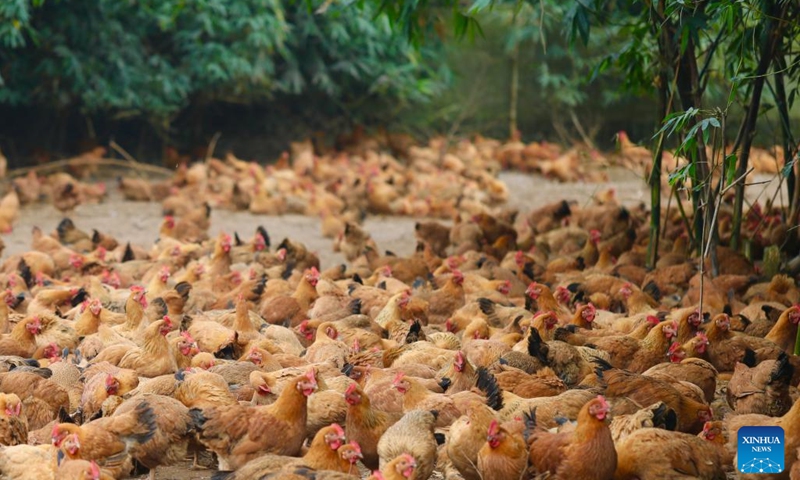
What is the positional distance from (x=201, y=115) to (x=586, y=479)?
15460 mm

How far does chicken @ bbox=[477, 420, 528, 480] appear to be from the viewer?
4770mm

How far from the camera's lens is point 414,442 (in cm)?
495

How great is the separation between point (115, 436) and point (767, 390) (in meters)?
3.63

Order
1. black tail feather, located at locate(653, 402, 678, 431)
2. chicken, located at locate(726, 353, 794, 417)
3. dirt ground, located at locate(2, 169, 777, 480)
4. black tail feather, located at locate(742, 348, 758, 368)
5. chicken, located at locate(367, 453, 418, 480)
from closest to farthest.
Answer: chicken, located at locate(367, 453, 418, 480)
black tail feather, located at locate(653, 402, 678, 431)
chicken, located at locate(726, 353, 794, 417)
black tail feather, located at locate(742, 348, 758, 368)
dirt ground, located at locate(2, 169, 777, 480)

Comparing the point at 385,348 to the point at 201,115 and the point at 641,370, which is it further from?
the point at 201,115

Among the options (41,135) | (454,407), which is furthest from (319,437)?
(41,135)

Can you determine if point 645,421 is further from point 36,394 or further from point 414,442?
point 36,394

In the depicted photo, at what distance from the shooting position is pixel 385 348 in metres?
7.00

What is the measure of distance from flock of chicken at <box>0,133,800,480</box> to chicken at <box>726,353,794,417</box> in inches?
0.5

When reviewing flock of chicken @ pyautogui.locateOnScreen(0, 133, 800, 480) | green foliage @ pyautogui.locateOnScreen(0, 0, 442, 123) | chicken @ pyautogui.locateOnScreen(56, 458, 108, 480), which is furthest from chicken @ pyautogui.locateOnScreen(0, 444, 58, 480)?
green foliage @ pyautogui.locateOnScreen(0, 0, 442, 123)

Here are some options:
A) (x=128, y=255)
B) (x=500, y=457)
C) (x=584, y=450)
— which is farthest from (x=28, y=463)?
(x=128, y=255)

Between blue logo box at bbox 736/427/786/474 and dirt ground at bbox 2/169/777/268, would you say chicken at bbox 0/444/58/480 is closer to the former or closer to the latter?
blue logo box at bbox 736/427/786/474

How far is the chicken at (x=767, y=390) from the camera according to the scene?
5.68 m

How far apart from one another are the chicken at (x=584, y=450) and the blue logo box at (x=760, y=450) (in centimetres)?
65
